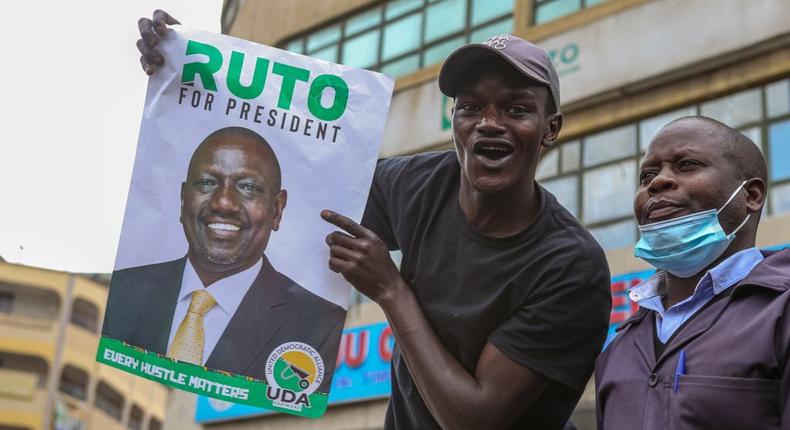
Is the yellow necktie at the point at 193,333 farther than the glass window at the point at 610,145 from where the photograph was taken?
No

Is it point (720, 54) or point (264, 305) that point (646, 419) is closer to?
point (264, 305)

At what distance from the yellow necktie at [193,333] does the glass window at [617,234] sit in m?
10.7

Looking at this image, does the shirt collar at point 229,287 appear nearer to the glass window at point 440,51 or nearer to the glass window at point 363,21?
the glass window at point 440,51

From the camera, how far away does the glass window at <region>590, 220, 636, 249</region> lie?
43.4 ft

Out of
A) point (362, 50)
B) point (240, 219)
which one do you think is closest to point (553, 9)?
point (362, 50)

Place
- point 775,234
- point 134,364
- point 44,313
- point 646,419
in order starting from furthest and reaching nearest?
point 44,313, point 775,234, point 134,364, point 646,419

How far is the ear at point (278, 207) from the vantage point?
3002 mm

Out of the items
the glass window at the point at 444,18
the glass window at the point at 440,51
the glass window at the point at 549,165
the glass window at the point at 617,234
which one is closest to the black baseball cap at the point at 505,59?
the glass window at the point at 617,234

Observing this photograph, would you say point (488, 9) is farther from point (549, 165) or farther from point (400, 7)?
point (549, 165)

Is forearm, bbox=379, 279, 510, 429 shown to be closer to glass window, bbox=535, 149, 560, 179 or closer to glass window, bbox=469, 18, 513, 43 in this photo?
glass window, bbox=535, 149, 560, 179

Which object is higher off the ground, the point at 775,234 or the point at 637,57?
the point at 637,57

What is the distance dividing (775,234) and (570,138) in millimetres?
3703

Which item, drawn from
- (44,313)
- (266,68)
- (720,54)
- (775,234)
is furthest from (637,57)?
(44,313)

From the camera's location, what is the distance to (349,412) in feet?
53.0
